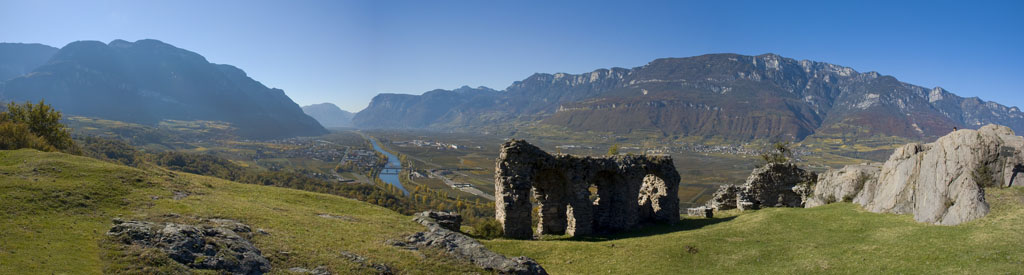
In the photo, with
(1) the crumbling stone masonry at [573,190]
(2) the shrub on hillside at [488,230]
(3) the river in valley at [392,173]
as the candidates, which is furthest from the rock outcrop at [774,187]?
(3) the river in valley at [392,173]

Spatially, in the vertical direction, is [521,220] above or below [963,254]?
below

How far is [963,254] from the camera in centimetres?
1492

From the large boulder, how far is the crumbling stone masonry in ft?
43.4

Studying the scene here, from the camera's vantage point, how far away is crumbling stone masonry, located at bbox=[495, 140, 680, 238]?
26.8 metres

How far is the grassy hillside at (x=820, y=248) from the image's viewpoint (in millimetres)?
14992

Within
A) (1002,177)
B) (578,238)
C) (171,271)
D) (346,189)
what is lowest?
(346,189)

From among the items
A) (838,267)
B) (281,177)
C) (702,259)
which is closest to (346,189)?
(281,177)

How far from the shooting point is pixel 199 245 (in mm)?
12508

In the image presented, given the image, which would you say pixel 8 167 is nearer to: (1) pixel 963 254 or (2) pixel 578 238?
(2) pixel 578 238

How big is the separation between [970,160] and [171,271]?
34.8 meters

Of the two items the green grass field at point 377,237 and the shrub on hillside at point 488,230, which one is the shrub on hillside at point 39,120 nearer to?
the green grass field at point 377,237

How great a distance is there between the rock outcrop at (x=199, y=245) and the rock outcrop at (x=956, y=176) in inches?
1139

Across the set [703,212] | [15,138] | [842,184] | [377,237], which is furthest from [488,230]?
→ [15,138]

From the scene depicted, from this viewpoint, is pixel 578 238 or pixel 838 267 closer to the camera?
pixel 838 267
